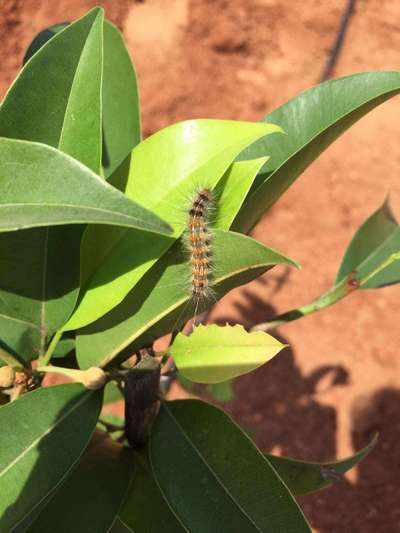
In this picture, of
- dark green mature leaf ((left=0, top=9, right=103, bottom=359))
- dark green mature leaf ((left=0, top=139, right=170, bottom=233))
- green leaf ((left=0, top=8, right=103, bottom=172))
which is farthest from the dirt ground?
dark green mature leaf ((left=0, top=139, right=170, bottom=233))

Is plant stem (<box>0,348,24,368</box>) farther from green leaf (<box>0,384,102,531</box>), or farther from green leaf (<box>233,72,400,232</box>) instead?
green leaf (<box>233,72,400,232</box>)

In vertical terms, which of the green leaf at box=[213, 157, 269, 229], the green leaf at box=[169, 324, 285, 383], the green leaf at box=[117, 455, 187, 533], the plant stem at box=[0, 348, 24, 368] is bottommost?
the green leaf at box=[117, 455, 187, 533]

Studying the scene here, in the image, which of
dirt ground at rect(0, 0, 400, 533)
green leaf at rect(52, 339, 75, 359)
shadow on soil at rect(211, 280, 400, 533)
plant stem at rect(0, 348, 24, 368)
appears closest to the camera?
plant stem at rect(0, 348, 24, 368)

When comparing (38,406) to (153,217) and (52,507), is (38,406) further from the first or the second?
(153,217)

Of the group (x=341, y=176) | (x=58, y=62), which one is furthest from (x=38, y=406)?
(x=341, y=176)

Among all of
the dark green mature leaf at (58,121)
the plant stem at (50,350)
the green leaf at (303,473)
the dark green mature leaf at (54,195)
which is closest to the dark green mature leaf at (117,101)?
the dark green mature leaf at (58,121)

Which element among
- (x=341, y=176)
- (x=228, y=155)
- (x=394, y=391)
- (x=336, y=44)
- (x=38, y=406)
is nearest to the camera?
(x=228, y=155)

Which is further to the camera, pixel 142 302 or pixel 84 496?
pixel 84 496

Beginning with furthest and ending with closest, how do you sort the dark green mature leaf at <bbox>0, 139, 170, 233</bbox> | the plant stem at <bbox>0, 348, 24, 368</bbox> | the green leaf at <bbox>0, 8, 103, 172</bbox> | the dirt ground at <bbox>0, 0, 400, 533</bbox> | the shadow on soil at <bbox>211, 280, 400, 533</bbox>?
the dirt ground at <bbox>0, 0, 400, 533</bbox> < the shadow on soil at <bbox>211, 280, 400, 533</bbox> < the plant stem at <bbox>0, 348, 24, 368</bbox> < the green leaf at <bbox>0, 8, 103, 172</bbox> < the dark green mature leaf at <bbox>0, 139, 170, 233</bbox>
